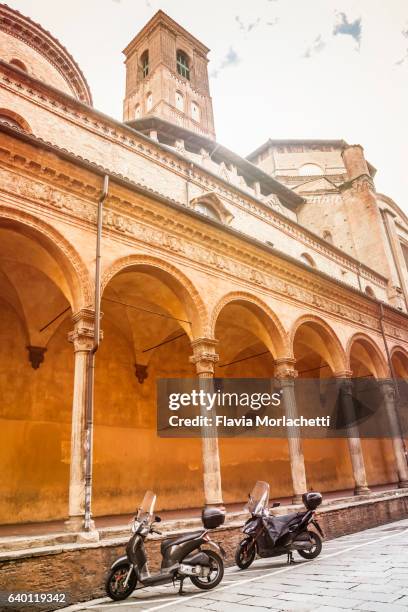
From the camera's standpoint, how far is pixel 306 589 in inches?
174

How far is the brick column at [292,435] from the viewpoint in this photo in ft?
30.8

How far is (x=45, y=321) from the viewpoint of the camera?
31.2 feet

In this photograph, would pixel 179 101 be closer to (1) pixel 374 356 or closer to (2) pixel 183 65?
(2) pixel 183 65

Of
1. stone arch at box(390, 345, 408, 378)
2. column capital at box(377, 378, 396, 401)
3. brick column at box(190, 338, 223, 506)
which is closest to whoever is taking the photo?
brick column at box(190, 338, 223, 506)

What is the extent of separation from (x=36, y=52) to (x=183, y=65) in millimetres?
24874

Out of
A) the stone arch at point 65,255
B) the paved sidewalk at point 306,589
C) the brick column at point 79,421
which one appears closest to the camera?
the paved sidewalk at point 306,589

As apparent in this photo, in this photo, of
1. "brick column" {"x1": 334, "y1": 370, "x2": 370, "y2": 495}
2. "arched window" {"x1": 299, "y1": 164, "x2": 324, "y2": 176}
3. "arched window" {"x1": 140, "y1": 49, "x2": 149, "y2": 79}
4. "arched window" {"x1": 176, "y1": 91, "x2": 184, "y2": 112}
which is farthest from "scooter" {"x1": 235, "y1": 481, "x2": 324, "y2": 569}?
"arched window" {"x1": 140, "y1": 49, "x2": 149, "y2": 79}

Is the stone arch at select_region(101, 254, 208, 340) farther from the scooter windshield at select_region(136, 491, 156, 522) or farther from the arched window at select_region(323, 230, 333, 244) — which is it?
the arched window at select_region(323, 230, 333, 244)

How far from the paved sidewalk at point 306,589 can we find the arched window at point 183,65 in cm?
3567

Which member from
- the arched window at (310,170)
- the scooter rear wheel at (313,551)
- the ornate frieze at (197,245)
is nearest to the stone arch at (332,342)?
the ornate frieze at (197,245)

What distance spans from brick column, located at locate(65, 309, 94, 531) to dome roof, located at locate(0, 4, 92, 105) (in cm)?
943

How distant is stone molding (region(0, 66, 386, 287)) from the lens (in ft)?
33.4

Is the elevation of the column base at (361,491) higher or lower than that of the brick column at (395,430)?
lower

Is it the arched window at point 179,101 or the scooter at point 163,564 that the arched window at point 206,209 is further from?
the arched window at point 179,101
